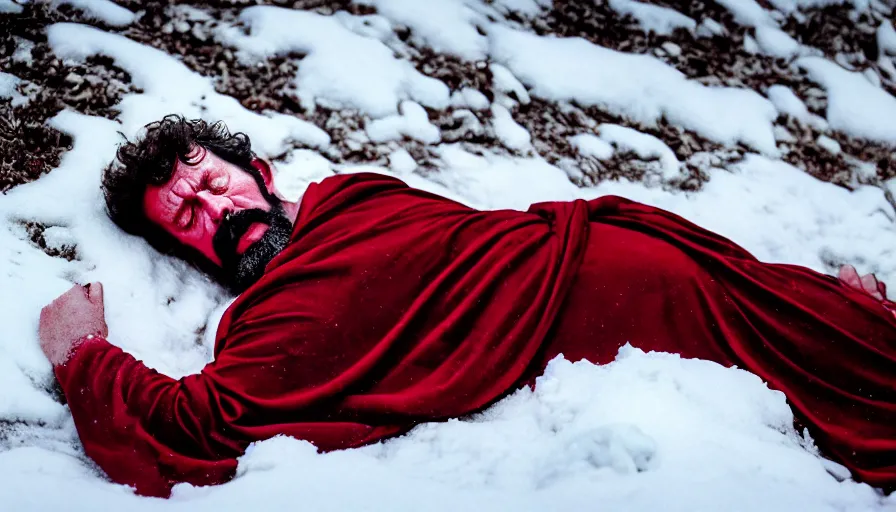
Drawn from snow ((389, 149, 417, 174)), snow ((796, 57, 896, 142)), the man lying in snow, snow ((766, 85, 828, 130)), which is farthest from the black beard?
snow ((796, 57, 896, 142))

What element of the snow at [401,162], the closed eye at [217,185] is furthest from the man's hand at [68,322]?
the snow at [401,162]

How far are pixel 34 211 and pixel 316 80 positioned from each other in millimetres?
1106

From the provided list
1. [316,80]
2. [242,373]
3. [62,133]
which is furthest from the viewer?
[316,80]

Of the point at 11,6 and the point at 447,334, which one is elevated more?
the point at 11,6

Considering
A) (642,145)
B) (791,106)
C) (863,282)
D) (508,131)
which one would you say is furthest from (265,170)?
(791,106)

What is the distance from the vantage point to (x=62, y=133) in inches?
84.6

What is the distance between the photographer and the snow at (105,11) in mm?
2525

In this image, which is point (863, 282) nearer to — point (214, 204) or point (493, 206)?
point (493, 206)

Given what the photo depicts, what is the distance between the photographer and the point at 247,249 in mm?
1959

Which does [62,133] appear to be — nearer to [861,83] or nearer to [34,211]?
[34,211]

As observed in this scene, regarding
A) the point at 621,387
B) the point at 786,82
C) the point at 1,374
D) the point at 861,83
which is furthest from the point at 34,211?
the point at 861,83

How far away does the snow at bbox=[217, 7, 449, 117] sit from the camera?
2.58 m

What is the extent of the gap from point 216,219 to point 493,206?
0.95 metres

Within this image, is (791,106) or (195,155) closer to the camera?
(195,155)
